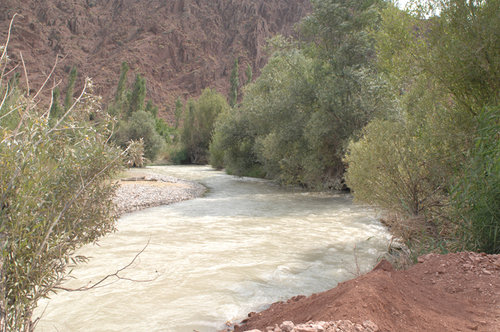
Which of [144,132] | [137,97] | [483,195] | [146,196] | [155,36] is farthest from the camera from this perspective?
[155,36]

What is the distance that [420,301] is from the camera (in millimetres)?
3459

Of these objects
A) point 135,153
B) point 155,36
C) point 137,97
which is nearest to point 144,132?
point 137,97

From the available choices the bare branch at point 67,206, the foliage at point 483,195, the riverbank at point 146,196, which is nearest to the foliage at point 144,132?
the riverbank at point 146,196

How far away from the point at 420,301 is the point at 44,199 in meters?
3.50

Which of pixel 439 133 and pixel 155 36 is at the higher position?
pixel 155 36

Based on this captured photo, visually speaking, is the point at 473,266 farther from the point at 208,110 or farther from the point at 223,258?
the point at 208,110

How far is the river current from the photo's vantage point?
202 inches

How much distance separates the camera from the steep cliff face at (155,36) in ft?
298

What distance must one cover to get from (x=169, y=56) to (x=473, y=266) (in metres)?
103

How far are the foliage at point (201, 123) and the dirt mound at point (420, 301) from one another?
4288cm

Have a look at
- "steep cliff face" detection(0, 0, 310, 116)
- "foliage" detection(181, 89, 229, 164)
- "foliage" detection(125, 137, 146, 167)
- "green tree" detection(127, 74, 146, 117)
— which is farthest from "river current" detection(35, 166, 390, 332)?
"steep cliff face" detection(0, 0, 310, 116)

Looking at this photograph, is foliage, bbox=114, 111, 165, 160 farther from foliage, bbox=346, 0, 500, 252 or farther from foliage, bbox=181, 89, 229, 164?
foliage, bbox=346, 0, 500, 252

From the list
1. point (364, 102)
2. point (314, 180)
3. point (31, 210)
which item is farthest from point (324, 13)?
point (31, 210)

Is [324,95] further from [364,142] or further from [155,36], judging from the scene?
[155,36]
